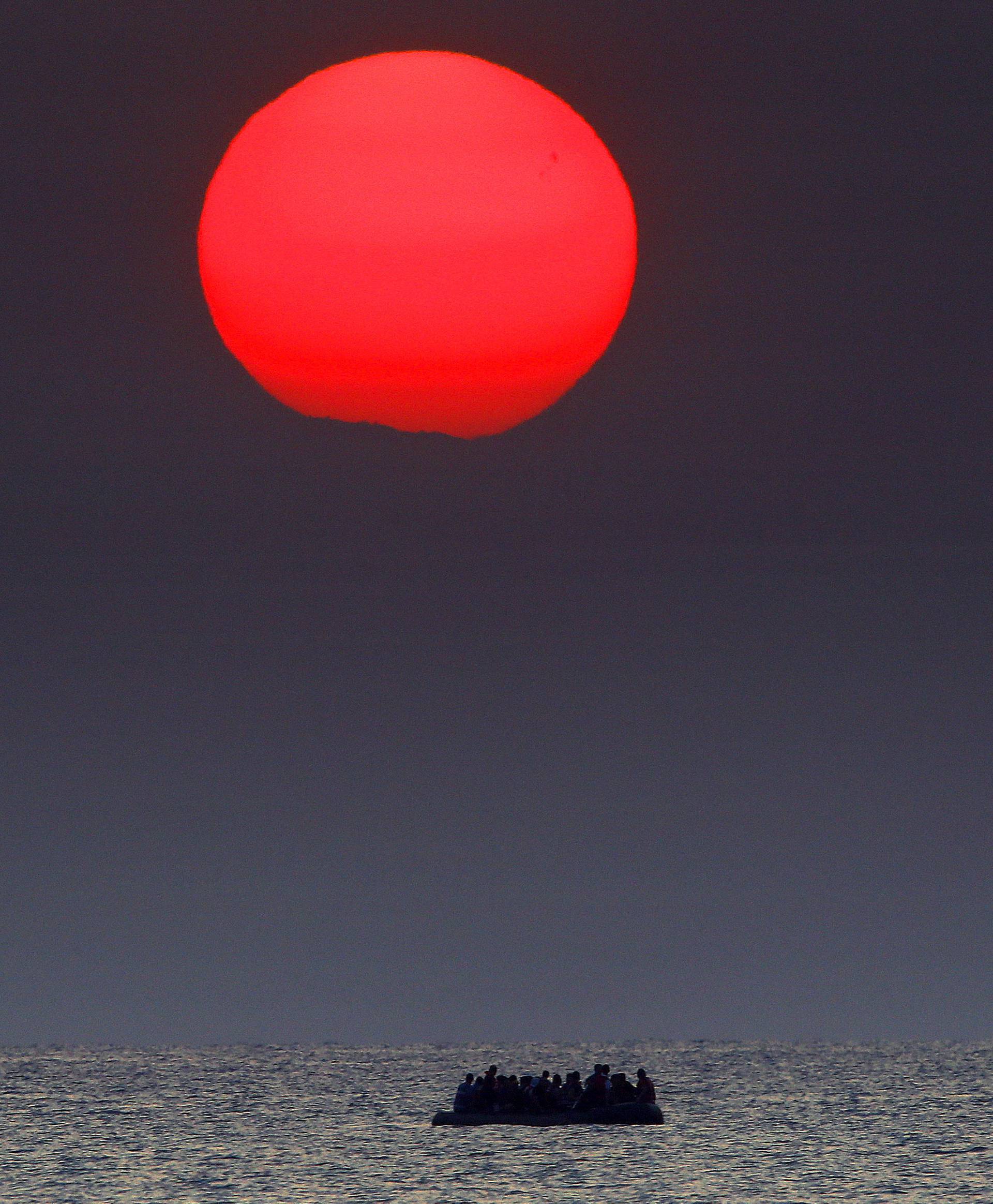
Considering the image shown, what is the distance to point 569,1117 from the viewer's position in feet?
178

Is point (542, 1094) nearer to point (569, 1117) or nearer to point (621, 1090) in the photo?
point (569, 1117)

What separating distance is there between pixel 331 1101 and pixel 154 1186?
40.2 m

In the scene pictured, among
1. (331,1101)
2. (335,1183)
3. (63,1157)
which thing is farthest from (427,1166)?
(331,1101)

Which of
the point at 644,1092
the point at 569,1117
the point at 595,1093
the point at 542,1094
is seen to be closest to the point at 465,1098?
the point at 542,1094

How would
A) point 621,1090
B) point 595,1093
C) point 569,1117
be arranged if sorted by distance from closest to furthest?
point 569,1117, point 595,1093, point 621,1090

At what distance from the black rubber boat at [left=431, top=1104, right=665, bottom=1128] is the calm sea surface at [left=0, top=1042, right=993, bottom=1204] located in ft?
4.71

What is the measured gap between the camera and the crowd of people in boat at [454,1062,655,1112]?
177 ft

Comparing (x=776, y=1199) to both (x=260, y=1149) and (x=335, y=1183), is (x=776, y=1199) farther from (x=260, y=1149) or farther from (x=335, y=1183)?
(x=260, y=1149)

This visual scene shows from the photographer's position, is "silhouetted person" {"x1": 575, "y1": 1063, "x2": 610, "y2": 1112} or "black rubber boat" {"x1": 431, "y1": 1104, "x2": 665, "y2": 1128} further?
"silhouetted person" {"x1": 575, "y1": 1063, "x2": 610, "y2": 1112}

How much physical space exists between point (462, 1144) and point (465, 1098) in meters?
11.1

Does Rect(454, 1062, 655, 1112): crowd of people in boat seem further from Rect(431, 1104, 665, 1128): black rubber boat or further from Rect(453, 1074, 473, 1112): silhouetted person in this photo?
Rect(431, 1104, 665, 1128): black rubber boat

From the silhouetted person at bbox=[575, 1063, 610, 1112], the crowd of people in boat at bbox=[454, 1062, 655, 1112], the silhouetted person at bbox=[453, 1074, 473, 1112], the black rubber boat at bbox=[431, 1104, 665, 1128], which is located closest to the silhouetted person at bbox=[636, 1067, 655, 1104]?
the crowd of people in boat at bbox=[454, 1062, 655, 1112]

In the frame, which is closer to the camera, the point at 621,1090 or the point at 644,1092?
the point at 644,1092

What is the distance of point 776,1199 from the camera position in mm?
47469
